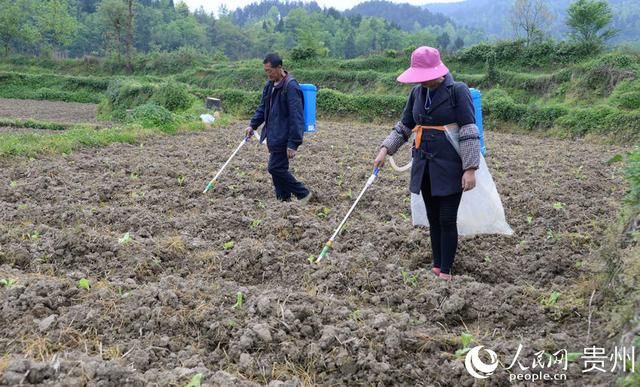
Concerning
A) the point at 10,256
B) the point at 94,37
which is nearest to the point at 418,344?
the point at 10,256

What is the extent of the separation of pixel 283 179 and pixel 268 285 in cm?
259

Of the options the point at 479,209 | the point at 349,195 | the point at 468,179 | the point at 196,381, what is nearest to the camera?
the point at 196,381

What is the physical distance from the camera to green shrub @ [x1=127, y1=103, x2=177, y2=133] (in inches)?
571

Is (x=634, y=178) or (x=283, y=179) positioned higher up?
(x=634, y=178)

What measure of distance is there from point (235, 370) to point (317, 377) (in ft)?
1.56

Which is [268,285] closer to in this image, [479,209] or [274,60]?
[479,209]

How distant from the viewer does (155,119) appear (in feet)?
48.5

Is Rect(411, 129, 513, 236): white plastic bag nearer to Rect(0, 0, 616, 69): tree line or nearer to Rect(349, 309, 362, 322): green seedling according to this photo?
Rect(349, 309, 362, 322): green seedling

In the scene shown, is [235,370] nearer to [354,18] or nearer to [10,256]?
[10,256]

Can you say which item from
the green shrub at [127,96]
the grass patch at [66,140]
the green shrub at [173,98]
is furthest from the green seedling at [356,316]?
the green shrub at [127,96]

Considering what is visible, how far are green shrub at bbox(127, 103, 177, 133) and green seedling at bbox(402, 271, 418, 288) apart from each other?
1133 cm

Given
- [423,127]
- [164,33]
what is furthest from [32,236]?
[164,33]

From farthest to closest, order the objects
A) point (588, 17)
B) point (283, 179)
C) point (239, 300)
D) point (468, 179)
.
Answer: point (588, 17), point (283, 179), point (468, 179), point (239, 300)

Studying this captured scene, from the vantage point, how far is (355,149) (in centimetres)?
1244
